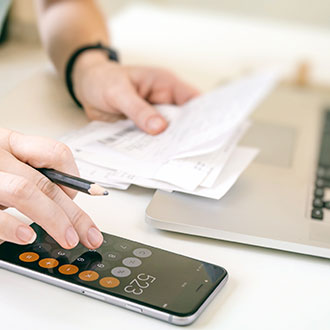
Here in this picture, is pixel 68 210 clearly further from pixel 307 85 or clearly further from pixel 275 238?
pixel 307 85

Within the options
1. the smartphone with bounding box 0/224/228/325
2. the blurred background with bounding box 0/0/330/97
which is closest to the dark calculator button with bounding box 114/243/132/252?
the smartphone with bounding box 0/224/228/325

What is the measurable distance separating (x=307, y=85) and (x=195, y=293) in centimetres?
108

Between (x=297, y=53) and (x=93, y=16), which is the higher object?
(x=93, y=16)

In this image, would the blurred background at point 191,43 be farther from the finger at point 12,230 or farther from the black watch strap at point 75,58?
the finger at point 12,230

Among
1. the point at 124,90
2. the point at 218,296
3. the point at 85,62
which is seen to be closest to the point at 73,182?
the point at 218,296

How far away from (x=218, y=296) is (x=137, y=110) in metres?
0.40

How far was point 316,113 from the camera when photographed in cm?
117

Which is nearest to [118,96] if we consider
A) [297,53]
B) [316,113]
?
[316,113]

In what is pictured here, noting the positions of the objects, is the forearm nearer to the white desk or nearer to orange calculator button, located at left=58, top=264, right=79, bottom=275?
the white desk

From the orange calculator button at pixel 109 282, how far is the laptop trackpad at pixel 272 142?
0.38 m

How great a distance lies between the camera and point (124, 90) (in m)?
0.89

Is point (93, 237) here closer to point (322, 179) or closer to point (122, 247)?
point (122, 247)

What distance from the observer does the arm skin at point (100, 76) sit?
88cm

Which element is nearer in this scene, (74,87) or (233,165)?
(233,165)
